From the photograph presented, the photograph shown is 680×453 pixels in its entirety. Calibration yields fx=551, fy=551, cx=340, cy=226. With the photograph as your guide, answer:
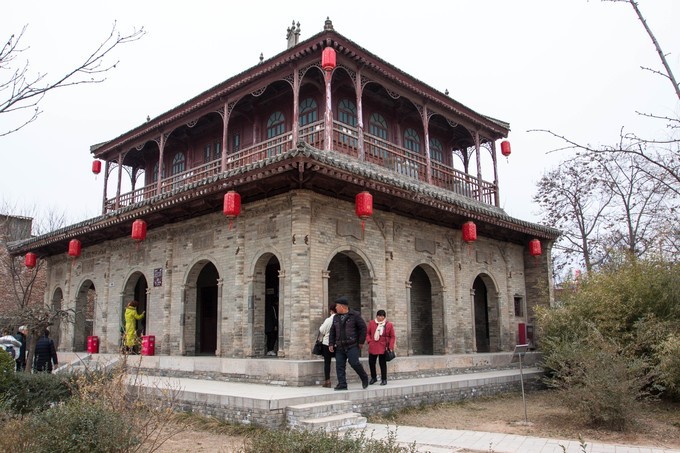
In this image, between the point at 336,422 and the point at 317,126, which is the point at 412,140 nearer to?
the point at 317,126

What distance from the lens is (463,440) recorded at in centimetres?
748

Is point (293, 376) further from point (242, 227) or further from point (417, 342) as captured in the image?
point (417, 342)

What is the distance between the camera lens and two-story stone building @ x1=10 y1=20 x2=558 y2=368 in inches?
463

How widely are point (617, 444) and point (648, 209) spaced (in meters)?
18.7

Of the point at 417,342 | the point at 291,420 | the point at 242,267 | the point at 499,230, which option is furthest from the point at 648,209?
the point at 291,420

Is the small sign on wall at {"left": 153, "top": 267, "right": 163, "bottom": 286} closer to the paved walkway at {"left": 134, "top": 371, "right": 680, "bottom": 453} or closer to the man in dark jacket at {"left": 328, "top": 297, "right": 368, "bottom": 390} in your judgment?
the paved walkway at {"left": 134, "top": 371, "right": 680, "bottom": 453}

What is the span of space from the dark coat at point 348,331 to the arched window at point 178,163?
10770 millimetres

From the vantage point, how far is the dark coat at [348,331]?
9.79 meters

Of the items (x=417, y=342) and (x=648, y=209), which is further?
(x=648, y=209)

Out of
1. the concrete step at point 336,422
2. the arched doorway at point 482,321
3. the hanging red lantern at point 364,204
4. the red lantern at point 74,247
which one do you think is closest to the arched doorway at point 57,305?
the red lantern at point 74,247

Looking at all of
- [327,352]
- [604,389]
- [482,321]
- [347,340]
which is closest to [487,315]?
[482,321]

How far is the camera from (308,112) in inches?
593

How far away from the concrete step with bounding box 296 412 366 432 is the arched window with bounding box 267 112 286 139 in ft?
29.4

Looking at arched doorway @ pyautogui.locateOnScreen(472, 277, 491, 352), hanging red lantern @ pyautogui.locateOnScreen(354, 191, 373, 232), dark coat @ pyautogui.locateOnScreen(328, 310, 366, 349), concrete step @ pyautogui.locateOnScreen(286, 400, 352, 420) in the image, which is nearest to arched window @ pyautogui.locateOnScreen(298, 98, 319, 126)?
hanging red lantern @ pyautogui.locateOnScreen(354, 191, 373, 232)
